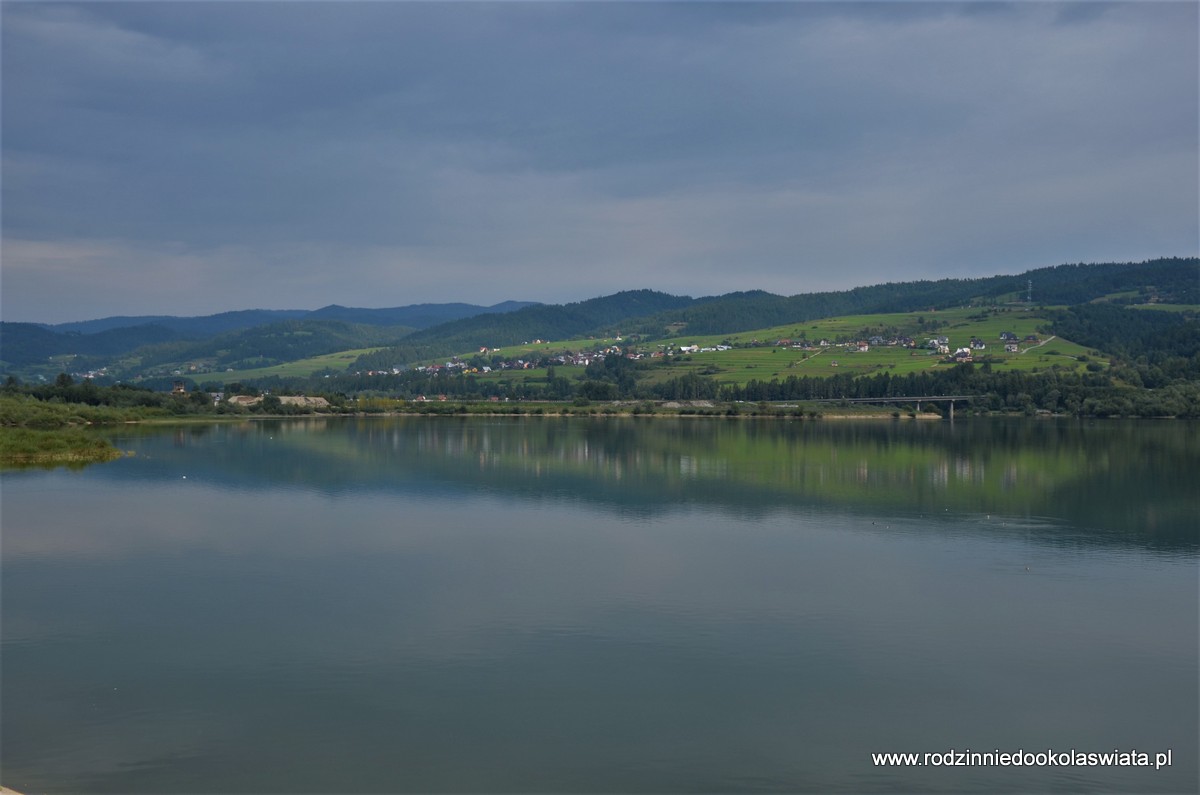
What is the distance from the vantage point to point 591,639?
1463 centimetres

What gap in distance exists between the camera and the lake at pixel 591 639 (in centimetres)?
1029

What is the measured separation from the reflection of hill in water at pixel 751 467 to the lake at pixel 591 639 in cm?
54

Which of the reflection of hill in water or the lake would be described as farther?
the reflection of hill in water

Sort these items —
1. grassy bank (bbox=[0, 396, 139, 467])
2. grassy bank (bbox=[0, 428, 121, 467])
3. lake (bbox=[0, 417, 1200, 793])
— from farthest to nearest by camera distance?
grassy bank (bbox=[0, 396, 139, 467]), grassy bank (bbox=[0, 428, 121, 467]), lake (bbox=[0, 417, 1200, 793])

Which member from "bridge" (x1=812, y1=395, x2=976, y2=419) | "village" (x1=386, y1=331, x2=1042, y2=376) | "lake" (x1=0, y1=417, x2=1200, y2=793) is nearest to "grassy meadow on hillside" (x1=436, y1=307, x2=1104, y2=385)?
"village" (x1=386, y1=331, x2=1042, y2=376)

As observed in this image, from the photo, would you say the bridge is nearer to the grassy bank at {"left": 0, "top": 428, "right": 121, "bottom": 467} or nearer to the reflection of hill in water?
the reflection of hill in water

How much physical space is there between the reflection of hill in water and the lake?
540mm

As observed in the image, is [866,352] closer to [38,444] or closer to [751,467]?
[751,467]

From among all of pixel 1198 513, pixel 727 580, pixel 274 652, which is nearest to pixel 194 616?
pixel 274 652

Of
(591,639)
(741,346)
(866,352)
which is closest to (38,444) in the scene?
(591,639)

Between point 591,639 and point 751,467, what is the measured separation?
91.3 ft

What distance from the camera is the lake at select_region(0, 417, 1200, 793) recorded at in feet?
33.8

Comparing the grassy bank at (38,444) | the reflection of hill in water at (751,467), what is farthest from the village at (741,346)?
the grassy bank at (38,444)

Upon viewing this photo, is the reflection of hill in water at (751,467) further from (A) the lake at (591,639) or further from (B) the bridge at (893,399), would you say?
(B) the bridge at (893,399)
